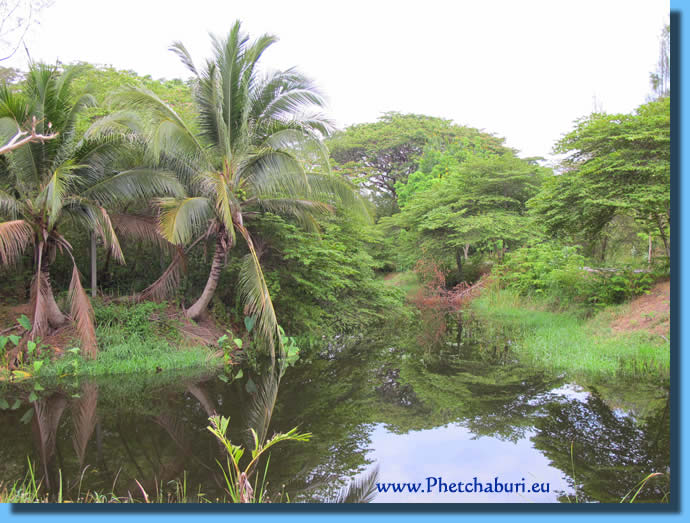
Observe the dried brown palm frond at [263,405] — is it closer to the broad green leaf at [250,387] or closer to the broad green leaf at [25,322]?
the broad green leaf at [250,387]

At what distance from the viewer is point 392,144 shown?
2853cm

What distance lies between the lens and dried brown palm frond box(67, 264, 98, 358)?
8.01m

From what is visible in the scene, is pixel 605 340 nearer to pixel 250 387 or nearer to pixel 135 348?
pixel 250 387

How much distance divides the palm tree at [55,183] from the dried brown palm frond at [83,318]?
0.02 metres

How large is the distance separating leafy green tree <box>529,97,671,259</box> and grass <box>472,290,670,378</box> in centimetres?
235

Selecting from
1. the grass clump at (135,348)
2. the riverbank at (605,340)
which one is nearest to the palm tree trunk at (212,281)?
the grass clump at (135,348)

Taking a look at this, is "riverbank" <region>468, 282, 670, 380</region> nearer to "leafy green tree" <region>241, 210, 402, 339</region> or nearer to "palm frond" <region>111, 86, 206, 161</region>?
"leafy green tree" <region>241, 210, 402, 339</region>

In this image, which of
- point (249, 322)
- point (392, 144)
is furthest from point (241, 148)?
point (392, 144)

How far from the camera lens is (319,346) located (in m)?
11.2

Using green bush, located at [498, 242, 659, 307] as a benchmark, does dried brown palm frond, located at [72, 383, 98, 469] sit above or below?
below

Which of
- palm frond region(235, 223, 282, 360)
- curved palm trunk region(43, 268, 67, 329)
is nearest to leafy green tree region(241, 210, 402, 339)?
palm frond region(235, 223, 282, 360)

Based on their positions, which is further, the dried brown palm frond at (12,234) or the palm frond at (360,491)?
the dried brown palm frond at (12,234)

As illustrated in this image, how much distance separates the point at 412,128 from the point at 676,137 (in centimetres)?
2770

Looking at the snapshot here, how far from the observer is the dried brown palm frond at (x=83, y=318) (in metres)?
8.01
